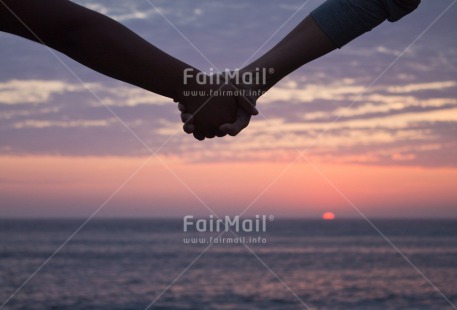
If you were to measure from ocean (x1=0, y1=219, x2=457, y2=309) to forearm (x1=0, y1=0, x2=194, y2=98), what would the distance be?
82.8 feet

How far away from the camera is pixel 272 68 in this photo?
1.51m

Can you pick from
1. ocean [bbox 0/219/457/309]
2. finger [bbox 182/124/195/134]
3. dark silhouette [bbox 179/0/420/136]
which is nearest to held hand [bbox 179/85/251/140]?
finger [bbox 182/124/195/134]

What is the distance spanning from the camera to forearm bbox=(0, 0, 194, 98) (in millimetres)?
1204

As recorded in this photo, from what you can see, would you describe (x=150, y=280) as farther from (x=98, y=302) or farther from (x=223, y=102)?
(x=223, y=102)

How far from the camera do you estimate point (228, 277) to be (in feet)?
120

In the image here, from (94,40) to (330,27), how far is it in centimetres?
47

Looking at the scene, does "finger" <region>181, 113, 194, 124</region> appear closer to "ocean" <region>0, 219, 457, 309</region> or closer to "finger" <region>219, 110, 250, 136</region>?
"finger" <region>219, 110, 250, 136</region>

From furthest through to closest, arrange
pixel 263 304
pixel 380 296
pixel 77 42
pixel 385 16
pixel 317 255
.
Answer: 1. pixel 317 255
2. pixel 380 296
3. pixel 263 304
4. pixel 385 16
5. pixel 77 42

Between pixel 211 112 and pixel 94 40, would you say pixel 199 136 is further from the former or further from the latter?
pixel 94 40

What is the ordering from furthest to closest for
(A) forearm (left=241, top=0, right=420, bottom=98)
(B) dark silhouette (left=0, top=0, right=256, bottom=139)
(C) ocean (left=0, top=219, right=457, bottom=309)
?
(C) ocean (left=0, top=219, right=457, bottom=309)
(A) forearm (left=241, top=0, right=420, bottom=98)
(B) dark silhouette (left=0, top=0, right=256, bottom=139)

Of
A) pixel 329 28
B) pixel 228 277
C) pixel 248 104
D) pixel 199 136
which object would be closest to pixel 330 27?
pixel 329 28

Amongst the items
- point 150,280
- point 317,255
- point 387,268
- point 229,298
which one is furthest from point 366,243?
point 229,298

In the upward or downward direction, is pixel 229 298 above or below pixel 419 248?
below

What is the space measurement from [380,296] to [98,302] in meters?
11.4
